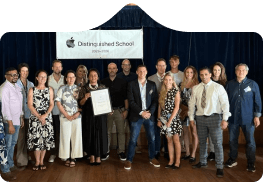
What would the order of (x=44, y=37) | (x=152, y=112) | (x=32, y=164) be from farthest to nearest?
1. (x=44, y=37)
2. (x=32, y=164)
3. (x=152, y=112)

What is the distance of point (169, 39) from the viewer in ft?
18.4

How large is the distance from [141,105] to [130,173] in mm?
1005

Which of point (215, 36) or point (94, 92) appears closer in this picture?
point (94, 92)

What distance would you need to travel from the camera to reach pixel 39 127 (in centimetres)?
393

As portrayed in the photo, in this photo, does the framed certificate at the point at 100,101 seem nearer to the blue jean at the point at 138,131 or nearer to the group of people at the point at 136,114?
the group of people at the point at 136,114

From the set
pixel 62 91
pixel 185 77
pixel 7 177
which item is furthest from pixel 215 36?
pixel 7 177

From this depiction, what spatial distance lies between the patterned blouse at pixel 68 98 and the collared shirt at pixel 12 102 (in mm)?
562

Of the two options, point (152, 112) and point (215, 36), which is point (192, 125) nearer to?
point (152, 112)

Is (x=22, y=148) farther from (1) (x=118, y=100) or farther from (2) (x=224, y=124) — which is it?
(2) (x=224, y=124)

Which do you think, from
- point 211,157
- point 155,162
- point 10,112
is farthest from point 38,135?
point 211,157

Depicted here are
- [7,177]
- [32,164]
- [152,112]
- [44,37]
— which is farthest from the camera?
[44,37]

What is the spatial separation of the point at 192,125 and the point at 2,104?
109 inches

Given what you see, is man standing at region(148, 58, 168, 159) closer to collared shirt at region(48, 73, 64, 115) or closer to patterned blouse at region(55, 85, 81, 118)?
patterned blouse at region(55, 85, 81, 118)

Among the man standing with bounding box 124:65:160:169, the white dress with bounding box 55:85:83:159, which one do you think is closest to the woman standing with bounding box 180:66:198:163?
the man standing with bounding box 124:65:160:169
